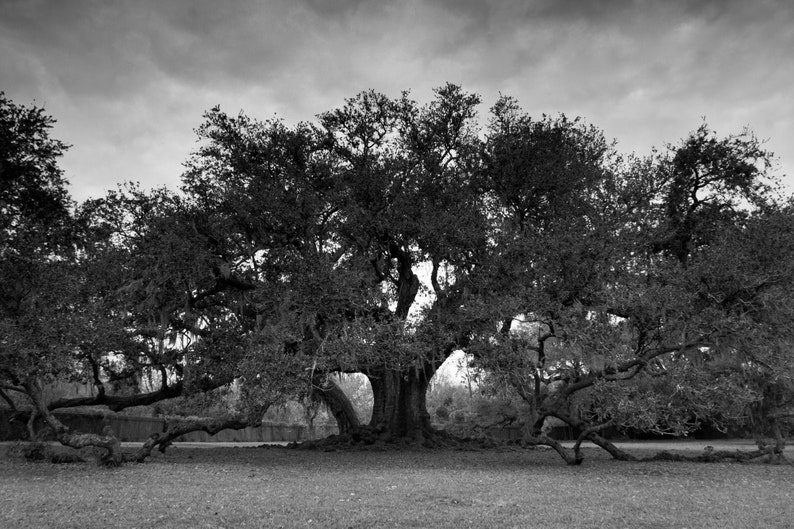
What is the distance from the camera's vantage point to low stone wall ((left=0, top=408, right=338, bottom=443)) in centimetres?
2461

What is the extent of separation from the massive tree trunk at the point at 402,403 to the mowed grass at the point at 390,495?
5.81 metres

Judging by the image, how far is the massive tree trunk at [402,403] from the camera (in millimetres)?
20812

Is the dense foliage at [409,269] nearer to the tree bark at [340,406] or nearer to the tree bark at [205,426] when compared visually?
the tree bark at [205,426]

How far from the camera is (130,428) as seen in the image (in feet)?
101

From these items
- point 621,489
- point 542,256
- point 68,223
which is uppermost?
point 68,223

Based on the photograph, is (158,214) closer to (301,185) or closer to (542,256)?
(301,185)

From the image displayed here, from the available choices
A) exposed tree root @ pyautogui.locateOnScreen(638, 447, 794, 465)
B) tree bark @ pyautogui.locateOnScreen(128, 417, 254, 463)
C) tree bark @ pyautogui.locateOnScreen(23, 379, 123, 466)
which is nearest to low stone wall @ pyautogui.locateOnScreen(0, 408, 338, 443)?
tree bark @ pyautogui.locateOnScreen(128, 417, 254, 463)

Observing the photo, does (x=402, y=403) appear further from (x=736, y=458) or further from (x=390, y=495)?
(x=390, y=495)

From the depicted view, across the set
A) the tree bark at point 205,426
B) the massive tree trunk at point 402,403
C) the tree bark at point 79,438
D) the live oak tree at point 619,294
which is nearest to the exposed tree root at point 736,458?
the live oak tree at point 619,294

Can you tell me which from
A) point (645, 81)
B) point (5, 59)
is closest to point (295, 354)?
→ point (5, 59)

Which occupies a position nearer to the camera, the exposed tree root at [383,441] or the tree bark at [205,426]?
the tree bark at [205,426]

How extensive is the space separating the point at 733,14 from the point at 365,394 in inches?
2714

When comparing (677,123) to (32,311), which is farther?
(677,123)

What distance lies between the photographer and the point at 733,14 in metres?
12.1
